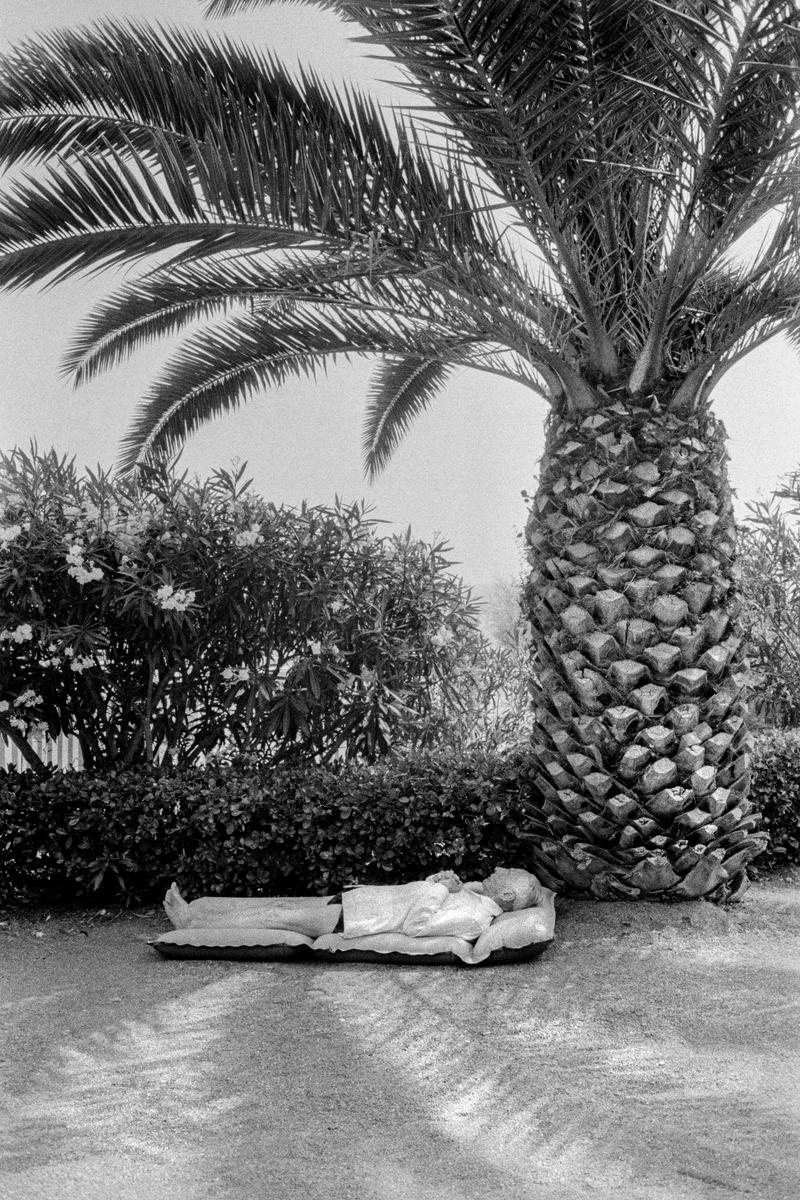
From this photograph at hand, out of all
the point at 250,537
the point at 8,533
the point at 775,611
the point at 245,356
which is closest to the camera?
the point at 8,533

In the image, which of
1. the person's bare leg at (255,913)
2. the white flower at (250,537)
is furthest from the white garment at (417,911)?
the white flower at (250,537)

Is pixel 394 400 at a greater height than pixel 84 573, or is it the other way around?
pixel 394 400

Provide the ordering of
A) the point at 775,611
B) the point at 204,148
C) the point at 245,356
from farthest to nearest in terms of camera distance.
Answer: the point at 775,611 → the point at 245,356 → the point at 204,148

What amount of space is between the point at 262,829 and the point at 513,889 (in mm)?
1263

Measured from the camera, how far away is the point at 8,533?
4738mm

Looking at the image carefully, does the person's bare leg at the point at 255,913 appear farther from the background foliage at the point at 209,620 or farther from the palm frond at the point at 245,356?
the palm frond at the point at 245,356

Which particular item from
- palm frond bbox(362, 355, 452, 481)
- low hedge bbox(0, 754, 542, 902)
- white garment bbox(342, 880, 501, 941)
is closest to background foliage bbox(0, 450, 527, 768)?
low hedge bbox(0, 754, 542, 902)

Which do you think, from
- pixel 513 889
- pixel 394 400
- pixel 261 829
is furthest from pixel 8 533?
pixel 394 400

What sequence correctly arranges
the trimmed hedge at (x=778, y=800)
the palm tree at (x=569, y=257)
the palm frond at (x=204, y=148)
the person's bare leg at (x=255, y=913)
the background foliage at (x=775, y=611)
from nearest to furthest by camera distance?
the palm tree at (x=569, y=257) < the palm frond at (x=204, y=148) < the person's bare leg at (x=255, y=913) < the trimmed hedge at (x=778, y=800) < the background foliage at (x=775, y=611)

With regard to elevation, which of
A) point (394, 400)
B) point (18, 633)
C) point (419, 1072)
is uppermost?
point (394, 400)

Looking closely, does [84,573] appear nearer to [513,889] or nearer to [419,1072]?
[513,889]

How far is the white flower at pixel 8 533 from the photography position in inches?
186

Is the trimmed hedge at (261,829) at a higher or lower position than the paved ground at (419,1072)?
higher

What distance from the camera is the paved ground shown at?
88.4 inches
